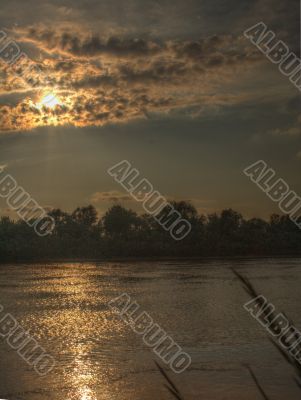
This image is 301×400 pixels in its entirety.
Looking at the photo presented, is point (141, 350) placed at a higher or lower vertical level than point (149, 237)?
lower

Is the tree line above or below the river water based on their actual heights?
above

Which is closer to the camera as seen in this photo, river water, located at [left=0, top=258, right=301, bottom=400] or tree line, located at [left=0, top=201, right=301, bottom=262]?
river water, located at [left=0, top=258, right=301, bottom=400]

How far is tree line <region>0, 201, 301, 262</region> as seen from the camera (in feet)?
280

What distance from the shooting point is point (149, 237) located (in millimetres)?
88250

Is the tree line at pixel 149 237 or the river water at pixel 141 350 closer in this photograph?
the river water at pixel 141 350

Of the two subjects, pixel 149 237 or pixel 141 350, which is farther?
pixel 149 237

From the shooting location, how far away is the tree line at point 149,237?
85.2 metres

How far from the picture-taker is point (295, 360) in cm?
120

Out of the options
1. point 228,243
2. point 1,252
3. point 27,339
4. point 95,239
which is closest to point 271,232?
point 228,243

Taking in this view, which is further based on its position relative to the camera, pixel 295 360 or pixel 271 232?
pixel 271 232

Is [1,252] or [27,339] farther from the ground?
[1,252]

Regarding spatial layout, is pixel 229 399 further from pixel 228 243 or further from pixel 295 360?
pixel 228 243

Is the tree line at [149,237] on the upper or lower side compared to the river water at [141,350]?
upper

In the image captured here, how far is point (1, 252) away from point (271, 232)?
41.5 metres
